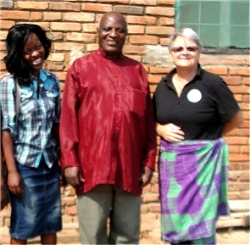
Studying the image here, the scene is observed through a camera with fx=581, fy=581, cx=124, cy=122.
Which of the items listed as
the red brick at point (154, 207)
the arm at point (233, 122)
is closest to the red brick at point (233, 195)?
the red brick at point (154, 207)

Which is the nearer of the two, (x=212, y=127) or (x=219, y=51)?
(x=212, y=127)

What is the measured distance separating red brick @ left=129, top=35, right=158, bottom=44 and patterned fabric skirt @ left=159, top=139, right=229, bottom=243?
1618 mm

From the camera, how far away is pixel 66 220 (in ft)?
16.6

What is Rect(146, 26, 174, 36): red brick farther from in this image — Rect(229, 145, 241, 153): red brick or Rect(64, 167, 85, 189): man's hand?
Rect(64, 167, 85, 189): man's hand

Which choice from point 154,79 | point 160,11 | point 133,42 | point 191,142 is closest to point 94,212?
point 191,142

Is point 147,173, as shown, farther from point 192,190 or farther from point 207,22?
point 207,22

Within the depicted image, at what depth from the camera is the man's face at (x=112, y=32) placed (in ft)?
11.3

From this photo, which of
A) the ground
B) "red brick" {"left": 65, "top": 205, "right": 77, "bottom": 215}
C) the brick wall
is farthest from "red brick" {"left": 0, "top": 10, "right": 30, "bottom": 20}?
the ground

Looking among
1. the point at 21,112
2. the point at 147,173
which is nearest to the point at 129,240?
the point at 147,173

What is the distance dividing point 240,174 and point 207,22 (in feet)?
4.62

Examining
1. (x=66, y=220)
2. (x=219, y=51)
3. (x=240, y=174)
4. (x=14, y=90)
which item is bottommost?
(x=66, y=220)

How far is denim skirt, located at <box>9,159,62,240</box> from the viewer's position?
349cm

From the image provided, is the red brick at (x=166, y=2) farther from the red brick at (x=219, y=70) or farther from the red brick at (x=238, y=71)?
the red brick at (x=238, y=71)

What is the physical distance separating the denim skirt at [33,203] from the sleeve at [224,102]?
1091 millimetres
